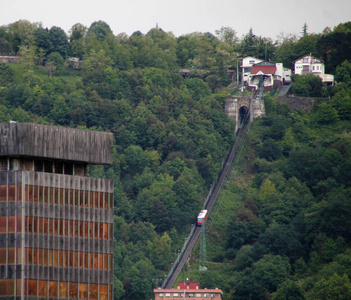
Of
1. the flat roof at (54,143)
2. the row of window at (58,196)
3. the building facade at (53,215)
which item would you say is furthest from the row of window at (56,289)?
the flat roof at (54,143)

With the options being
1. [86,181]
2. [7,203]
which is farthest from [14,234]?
[86,181]

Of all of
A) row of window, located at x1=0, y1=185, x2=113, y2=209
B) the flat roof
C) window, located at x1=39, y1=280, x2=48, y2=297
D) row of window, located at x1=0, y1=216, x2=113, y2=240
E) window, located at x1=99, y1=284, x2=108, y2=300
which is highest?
the flat roof

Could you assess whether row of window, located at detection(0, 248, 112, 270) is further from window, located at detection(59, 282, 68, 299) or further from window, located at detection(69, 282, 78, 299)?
window, located at detection(59, 282, 68, 299)

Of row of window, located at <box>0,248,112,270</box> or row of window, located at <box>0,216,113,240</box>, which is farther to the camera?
row of window, located at <box>0,216,113,240</box>

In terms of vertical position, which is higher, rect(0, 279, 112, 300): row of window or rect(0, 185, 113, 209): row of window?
rect(0, 185, 113, 209): row of window

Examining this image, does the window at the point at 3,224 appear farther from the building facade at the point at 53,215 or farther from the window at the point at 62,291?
the window at the point at 62,291

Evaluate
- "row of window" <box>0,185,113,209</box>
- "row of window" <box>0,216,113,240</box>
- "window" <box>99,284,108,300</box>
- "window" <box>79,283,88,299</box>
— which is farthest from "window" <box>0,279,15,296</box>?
"window" <box>99,284,108,300</box>

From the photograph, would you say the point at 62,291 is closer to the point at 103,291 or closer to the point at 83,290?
the point at 83,290

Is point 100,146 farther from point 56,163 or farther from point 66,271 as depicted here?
point 66,271
